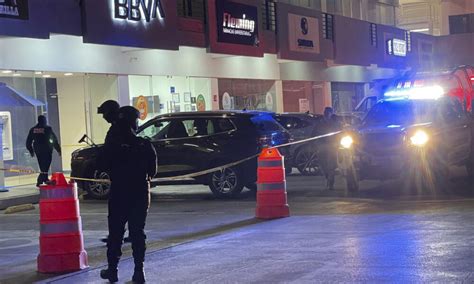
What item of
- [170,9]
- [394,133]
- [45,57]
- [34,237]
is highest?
[170,9]

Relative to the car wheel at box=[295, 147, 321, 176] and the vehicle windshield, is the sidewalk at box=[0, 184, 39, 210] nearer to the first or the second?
the car wheel at box=[295, 147, 321, 176]

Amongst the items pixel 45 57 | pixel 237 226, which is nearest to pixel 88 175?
pixel 45 57

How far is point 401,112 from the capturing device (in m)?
15.3

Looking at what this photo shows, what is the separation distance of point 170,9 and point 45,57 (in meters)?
4.22

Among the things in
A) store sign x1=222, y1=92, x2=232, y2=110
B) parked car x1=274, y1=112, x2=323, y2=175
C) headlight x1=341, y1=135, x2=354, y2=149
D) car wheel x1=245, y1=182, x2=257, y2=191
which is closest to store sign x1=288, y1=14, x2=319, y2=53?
store sign x1=222, y1=92, x2=232, y2=110

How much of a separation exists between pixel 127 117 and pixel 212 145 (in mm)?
8403

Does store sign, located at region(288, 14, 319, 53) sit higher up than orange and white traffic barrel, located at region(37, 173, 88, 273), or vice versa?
store sign, located at region(288, 14, 319, 53)

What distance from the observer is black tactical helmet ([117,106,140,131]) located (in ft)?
23.4

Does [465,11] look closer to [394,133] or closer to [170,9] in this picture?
[170,9]

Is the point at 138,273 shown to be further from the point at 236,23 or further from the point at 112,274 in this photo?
the point at 236,23

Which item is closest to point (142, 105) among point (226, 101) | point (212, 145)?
point (226, 101)

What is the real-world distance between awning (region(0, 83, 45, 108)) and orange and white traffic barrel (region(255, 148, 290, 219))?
9.61 m

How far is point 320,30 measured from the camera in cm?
3050

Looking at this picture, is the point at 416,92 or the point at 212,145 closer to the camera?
the point at 212,145
